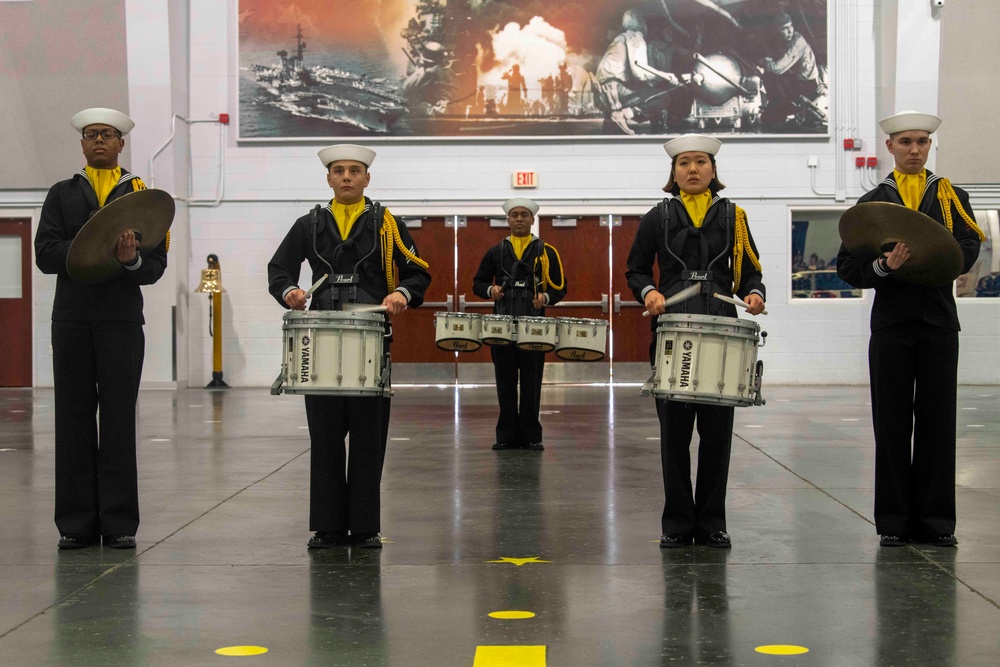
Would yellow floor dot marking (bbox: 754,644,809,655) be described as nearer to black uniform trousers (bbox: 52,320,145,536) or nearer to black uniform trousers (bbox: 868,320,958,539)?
black uniform trousers (bbox: 868,320,958,539)

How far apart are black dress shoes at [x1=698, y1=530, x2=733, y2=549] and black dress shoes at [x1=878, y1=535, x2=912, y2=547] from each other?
0.70 m

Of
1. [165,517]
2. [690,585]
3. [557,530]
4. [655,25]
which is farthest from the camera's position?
[655,25]

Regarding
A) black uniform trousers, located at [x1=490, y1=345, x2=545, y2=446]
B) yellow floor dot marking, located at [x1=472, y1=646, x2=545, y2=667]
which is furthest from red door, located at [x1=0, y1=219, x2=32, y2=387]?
yellow floor dot marking, located at [x1=472, y1=646, x2=545, y2=667]

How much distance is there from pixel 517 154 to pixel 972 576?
14.9 m

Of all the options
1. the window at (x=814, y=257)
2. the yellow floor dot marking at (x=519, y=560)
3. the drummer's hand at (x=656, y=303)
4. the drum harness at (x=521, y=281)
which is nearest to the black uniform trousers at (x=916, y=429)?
the drummer's hand at (x=656, y=303)

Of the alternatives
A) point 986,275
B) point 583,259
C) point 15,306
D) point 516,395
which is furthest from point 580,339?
point 15,306

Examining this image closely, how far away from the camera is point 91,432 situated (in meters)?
5.81

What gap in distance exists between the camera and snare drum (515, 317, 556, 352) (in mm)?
9925

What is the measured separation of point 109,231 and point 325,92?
46.2ft

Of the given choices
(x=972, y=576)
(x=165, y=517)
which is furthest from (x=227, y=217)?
(x=972, y=576)

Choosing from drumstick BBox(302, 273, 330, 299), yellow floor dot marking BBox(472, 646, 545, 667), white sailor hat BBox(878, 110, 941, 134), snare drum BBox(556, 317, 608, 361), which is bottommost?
yellow floor dot marking BBox(472, 646, 545, 667)

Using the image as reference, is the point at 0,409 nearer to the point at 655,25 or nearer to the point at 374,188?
the point at 374,188

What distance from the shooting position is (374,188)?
63.6 feet

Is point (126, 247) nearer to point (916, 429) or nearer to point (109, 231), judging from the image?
point (109, 231)
